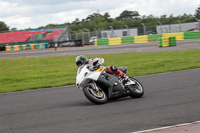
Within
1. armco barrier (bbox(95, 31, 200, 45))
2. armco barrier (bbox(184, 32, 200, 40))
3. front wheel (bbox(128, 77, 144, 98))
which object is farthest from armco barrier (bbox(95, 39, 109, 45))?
front wheel (bbox(128, 77, 144, 98))

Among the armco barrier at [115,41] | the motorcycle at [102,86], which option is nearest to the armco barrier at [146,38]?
the armco barrier at [115,41]

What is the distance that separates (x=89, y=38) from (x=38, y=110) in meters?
42.5

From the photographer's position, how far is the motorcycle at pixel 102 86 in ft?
25.2

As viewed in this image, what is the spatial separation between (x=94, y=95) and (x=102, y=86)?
1.63 ft

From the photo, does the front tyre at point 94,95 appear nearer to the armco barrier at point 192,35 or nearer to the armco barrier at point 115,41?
the armco barrier at point 192,35

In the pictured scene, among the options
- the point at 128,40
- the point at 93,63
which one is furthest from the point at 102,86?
the point at 128,40

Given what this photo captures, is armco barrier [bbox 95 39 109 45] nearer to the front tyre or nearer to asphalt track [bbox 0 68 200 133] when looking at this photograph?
asphalt track [bbox 0 68 200 133]

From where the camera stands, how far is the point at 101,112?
681 centimetres

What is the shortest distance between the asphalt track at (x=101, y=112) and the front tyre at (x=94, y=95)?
149mm

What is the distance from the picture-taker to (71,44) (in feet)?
158

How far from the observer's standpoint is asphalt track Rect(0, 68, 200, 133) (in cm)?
563

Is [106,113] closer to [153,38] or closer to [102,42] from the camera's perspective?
[153,38]

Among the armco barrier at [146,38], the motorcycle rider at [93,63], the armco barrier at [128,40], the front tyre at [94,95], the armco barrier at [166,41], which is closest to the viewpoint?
the front tyre at [94,95]

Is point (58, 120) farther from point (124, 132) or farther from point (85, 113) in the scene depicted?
point (124, 132)
